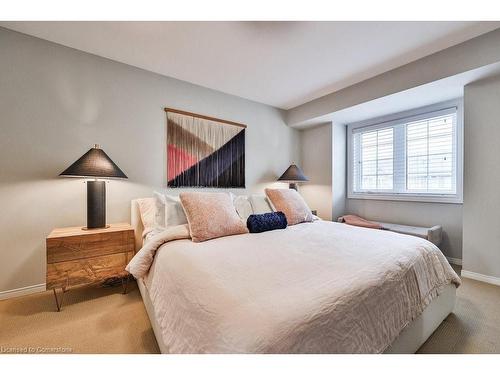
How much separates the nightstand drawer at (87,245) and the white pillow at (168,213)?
295 mm

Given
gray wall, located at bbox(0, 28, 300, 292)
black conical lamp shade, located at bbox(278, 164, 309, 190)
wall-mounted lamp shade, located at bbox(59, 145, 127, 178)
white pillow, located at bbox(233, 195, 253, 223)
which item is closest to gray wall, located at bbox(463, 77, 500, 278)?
black conical lamp shade, located at bbox(278, 164, 309, 190)

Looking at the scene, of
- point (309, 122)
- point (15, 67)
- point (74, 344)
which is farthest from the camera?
point (309, 122)

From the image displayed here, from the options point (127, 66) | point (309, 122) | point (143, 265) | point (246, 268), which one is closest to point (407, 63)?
point (309, 122)

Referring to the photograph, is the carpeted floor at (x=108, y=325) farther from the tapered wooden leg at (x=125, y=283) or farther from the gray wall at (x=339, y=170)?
the gray wall at (x=339, y=170)

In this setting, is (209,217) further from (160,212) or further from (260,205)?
(260,205)

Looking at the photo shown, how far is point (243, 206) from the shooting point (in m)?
2.46

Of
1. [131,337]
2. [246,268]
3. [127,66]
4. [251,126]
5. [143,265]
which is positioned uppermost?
[127,66]

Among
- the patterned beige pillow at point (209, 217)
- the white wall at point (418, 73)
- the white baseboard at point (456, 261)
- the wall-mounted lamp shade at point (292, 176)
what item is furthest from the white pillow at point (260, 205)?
the white baseboard at point (456, 261)

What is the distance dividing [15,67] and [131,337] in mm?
2518

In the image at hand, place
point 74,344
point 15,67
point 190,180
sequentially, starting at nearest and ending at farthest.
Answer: point 74,344, point 15,67, point 190,180

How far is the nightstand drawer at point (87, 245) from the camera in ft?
5.72

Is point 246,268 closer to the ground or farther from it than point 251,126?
closer to the ground

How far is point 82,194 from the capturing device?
2252 mm

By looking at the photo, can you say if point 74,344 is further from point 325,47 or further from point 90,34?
point 325,47
